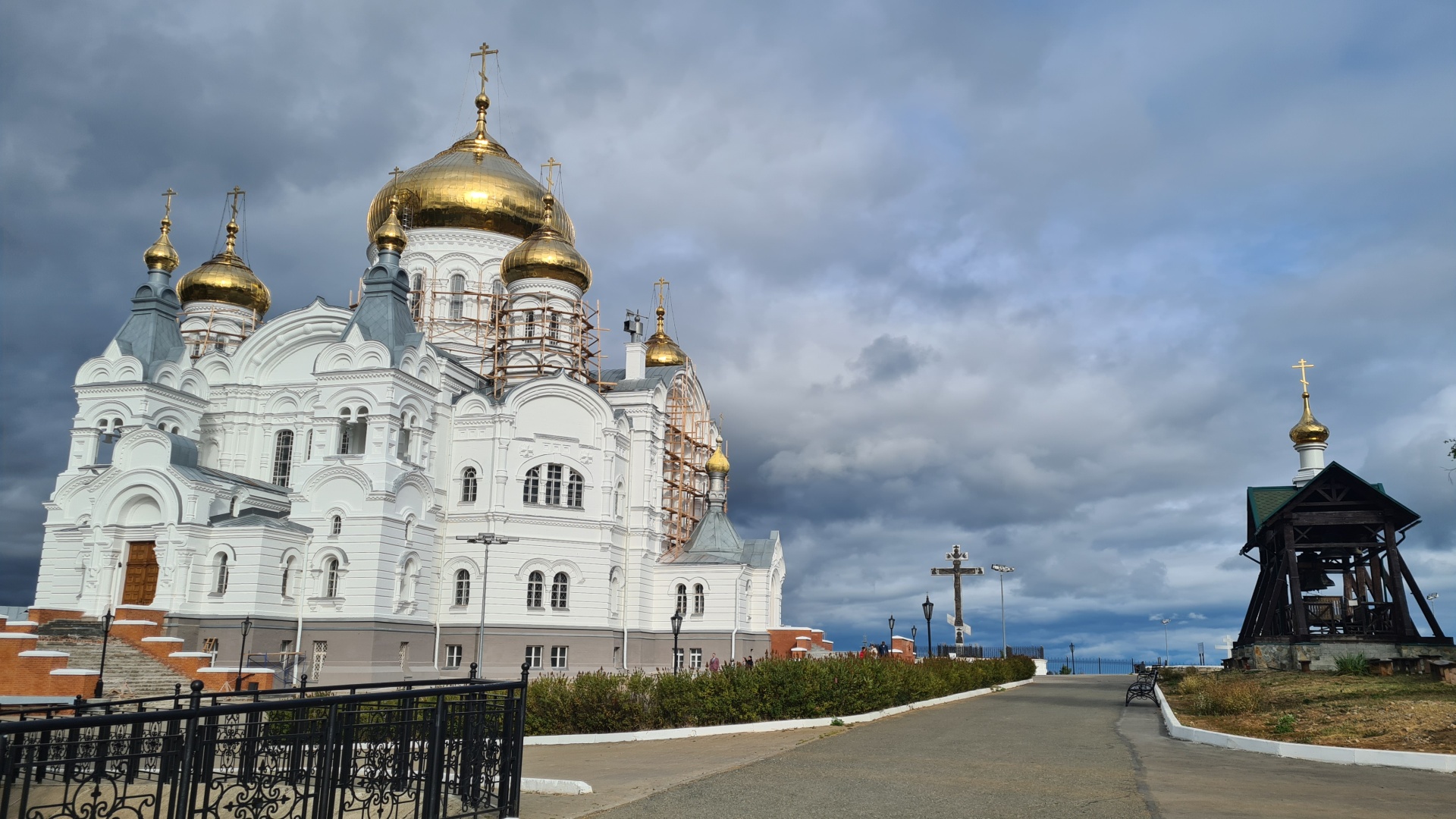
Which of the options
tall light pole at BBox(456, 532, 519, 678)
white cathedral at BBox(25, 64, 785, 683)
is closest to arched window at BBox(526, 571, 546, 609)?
white cathedral at BBox(25, 64, 785, 683)

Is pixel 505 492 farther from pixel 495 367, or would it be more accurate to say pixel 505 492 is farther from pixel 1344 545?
pixel 1344 545

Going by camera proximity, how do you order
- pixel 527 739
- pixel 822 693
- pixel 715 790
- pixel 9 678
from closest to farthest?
1. pixel 715 790
2. pixel 527 739
3. pixel 822 693
4. pixel 9 678

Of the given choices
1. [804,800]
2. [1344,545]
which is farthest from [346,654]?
[1344,545]

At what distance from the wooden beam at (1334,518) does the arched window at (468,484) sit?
925 inches

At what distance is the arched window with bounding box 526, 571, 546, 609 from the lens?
3291 centimetres

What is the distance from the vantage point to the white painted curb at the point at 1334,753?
11.2m

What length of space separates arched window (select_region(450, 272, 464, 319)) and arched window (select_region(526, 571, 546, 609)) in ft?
40.5

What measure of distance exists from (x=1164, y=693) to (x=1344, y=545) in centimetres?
530

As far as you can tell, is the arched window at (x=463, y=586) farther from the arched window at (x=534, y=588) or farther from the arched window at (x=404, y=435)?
the arched window at (x=404, y=435)

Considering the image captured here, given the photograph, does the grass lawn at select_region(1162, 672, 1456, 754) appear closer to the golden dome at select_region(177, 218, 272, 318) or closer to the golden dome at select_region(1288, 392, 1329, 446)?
the golden dome at select_region(1288, 392, 1329, 446)

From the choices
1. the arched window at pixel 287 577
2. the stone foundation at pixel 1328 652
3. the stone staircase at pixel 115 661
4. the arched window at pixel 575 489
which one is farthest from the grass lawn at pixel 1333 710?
the arched window at pixel 287 577

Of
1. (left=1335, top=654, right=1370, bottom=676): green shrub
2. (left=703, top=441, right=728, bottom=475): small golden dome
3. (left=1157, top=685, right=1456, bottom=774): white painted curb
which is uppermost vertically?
(left=703, top=441, right=728, bottom=475): small golden dome

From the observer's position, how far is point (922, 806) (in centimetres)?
909

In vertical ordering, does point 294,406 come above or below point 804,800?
above
